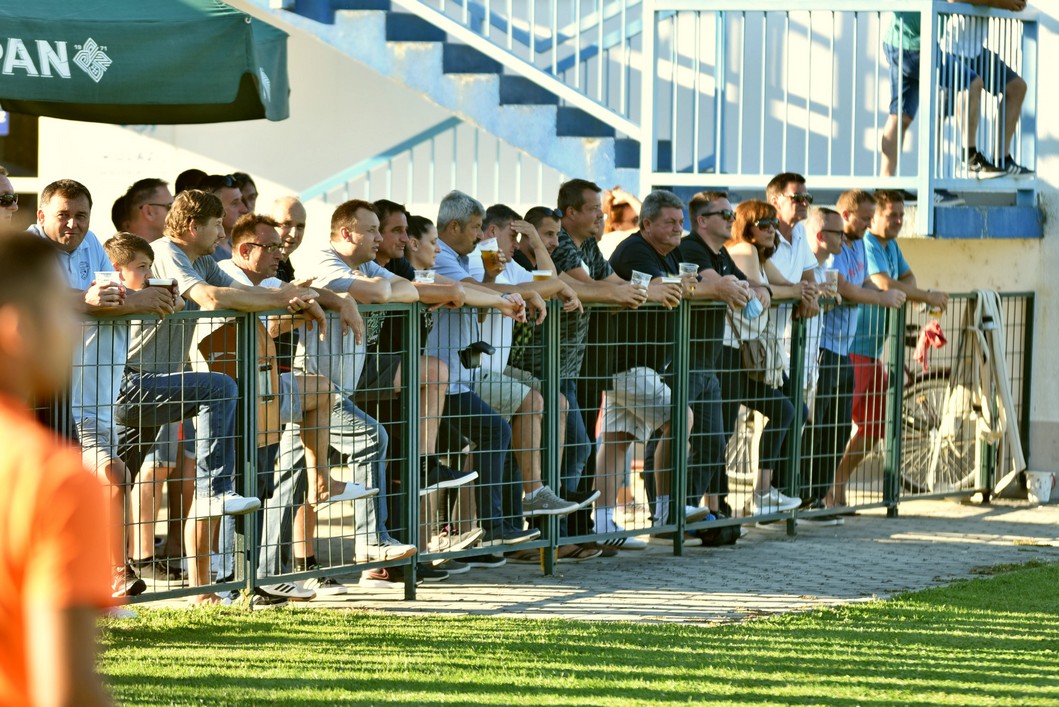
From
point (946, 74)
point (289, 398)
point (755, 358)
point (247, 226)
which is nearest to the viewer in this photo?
point (289, 398)

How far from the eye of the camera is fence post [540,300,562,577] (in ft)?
29.4

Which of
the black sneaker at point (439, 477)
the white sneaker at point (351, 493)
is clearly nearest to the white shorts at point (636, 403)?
the black sneaker at point (439, 477)

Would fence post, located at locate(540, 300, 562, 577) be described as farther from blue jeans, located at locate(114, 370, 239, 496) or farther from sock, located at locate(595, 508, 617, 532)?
blue jeans, located at locate(114, 370, 239, 496)

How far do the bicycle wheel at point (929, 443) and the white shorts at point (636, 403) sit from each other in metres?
2.81

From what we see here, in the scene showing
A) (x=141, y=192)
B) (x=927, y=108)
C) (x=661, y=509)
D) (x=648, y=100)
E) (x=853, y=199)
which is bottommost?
(x=661, y=509)

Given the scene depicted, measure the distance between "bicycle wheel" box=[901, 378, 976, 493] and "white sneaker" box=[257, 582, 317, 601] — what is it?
523 cm

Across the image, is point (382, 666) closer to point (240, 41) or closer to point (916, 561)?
point (240, 41)

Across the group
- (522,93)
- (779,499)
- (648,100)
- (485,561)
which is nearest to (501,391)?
(485,561)

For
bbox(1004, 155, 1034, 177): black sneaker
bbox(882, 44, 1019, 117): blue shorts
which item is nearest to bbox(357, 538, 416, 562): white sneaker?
bbox(882, 44, 1019, 117): blue shorts

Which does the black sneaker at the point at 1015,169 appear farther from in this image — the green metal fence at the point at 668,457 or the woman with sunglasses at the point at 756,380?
the woman with sunglasses at the point at 756,380

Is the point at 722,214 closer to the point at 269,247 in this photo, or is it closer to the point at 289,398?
the point at 269,247

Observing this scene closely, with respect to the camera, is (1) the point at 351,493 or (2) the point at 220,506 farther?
(1) the point at 351,493

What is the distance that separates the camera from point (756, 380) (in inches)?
400

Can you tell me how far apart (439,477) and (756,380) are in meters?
2.54
